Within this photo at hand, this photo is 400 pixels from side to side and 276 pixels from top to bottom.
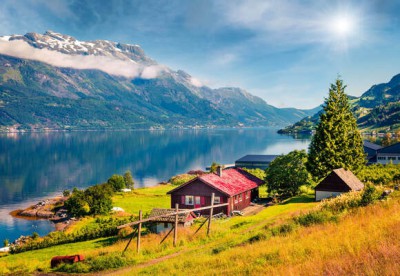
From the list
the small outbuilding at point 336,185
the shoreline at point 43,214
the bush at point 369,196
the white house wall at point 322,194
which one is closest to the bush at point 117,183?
the shoreline at point 43,214

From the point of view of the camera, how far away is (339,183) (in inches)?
2207

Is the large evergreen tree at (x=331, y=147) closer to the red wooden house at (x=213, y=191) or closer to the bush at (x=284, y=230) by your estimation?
the red wooden house at (x=213, y=191)

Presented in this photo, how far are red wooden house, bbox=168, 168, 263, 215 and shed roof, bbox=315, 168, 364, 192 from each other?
578 inches

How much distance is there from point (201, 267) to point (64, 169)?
157 m

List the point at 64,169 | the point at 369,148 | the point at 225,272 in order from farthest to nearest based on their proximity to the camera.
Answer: the point at 64,169
the point at 369,148
the point at 225,272

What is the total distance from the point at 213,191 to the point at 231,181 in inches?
272

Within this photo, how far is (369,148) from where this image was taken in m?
131

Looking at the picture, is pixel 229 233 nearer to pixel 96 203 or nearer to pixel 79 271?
pixel 79 271

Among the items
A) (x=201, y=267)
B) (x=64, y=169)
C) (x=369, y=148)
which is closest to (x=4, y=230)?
(x=201, y=267)

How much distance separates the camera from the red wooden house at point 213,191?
61781 millimetres

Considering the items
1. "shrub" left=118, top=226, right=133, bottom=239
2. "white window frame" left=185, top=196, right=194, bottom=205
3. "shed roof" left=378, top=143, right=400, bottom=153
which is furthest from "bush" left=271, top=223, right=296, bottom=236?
"shed roof" left=378, top=143, right=400, bottom=153

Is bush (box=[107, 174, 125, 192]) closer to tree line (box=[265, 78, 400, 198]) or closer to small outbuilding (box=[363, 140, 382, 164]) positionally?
tree line (box=[265, 78, 400, 198])

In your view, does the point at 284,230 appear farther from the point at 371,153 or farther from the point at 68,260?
the point at 371,153

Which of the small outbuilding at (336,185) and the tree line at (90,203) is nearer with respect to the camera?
the small outbuilding at (336,185)
